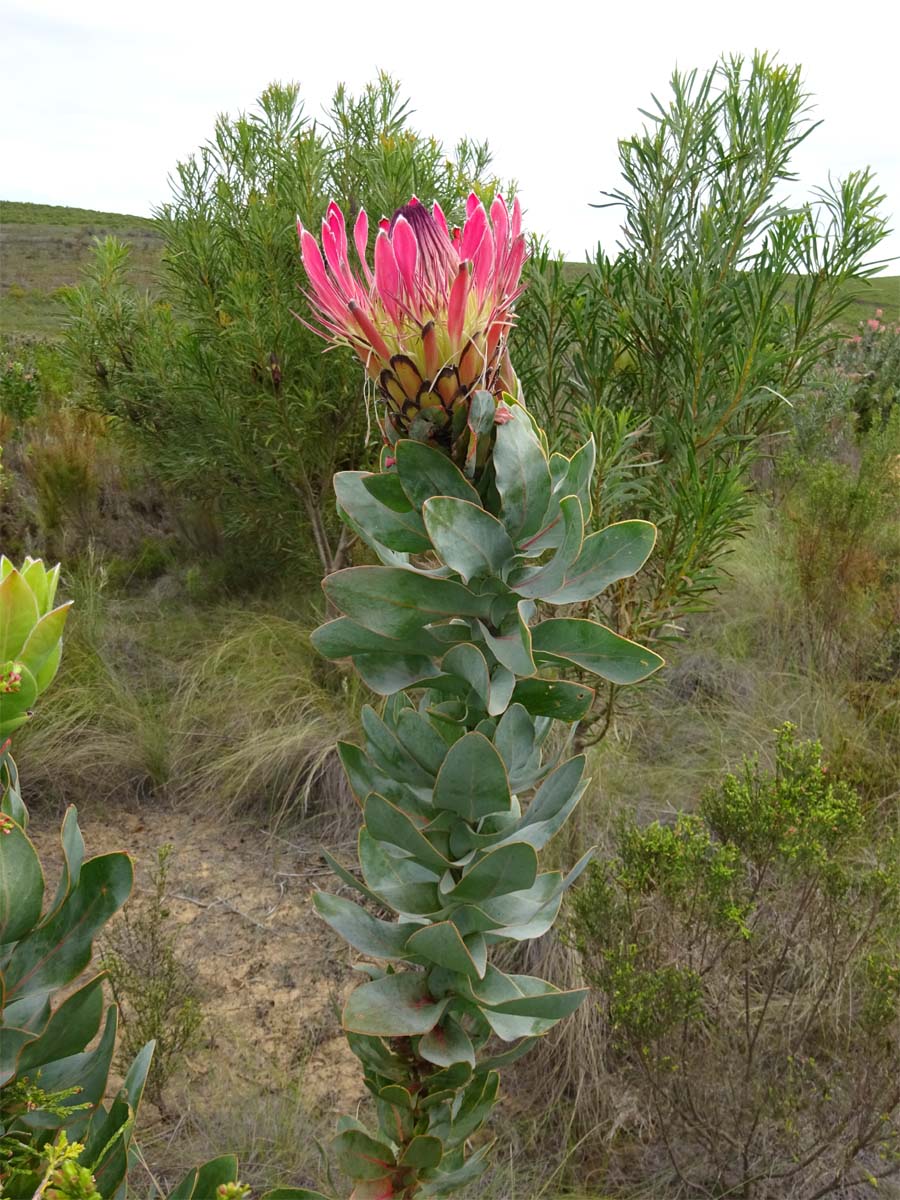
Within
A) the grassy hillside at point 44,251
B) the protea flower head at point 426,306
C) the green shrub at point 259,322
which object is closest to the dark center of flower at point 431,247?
the protea flower head at point 426,306

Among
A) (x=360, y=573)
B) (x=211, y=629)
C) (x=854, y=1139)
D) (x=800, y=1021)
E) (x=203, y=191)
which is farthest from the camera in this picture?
(x=211, y=629)

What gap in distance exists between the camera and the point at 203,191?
13.2 feet

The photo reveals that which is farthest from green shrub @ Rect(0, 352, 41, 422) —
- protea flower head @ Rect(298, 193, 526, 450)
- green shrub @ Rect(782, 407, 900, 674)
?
protea flower head @ Rect(298, 193, 526, 450)

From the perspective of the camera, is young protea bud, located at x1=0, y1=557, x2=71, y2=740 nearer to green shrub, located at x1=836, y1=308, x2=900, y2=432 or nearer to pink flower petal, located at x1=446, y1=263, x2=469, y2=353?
pink flower petal, located at x1=446, y1=263, x2=469, y2=353

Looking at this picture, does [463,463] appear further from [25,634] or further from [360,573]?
[25,634]

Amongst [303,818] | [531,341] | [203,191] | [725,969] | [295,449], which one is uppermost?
[203,191]

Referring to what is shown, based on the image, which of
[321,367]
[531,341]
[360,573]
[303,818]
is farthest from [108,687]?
Result: [360,573]

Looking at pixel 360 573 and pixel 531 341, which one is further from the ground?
pixel 531 341

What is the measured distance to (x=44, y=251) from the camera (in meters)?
26.6

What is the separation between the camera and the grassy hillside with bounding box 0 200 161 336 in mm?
19266

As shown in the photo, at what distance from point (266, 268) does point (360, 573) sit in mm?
3253

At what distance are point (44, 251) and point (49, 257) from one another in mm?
849

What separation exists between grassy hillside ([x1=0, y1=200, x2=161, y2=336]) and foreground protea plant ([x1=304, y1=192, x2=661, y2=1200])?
17.5 m

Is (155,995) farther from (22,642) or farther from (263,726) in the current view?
(22,642)
